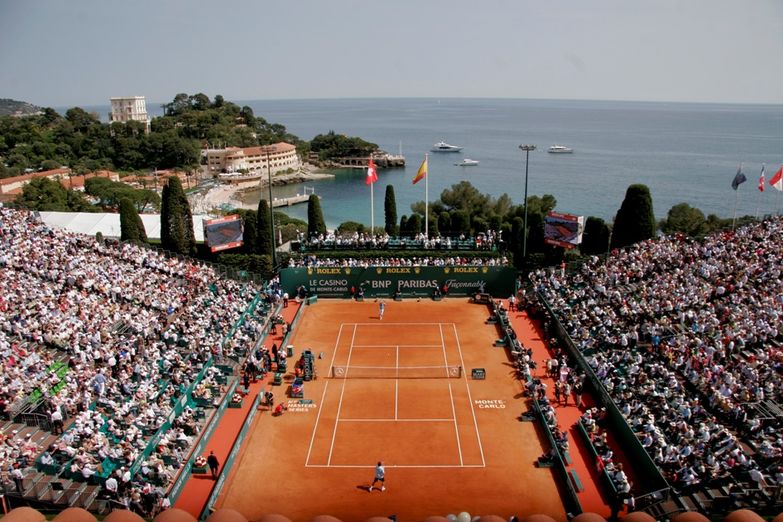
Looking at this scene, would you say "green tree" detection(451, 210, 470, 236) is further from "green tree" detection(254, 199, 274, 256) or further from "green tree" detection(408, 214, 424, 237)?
"green tree" detection(254, 199, 274, 256)

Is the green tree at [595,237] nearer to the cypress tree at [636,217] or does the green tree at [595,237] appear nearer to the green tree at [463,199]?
the cypress tree at [636,217]

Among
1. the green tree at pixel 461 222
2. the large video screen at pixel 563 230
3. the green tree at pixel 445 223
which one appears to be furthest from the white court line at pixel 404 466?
the green tree at pixel 445 223

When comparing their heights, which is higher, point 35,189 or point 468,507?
point 35,189

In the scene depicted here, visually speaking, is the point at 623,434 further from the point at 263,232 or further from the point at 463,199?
the point at 463,199

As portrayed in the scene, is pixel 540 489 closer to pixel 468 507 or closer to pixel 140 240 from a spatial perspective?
pixel 468 507

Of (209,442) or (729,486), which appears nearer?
(729,486)

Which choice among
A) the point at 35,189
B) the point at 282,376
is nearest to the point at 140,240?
the point at 282,376

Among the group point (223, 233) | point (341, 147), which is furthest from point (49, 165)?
point (223, 233)
